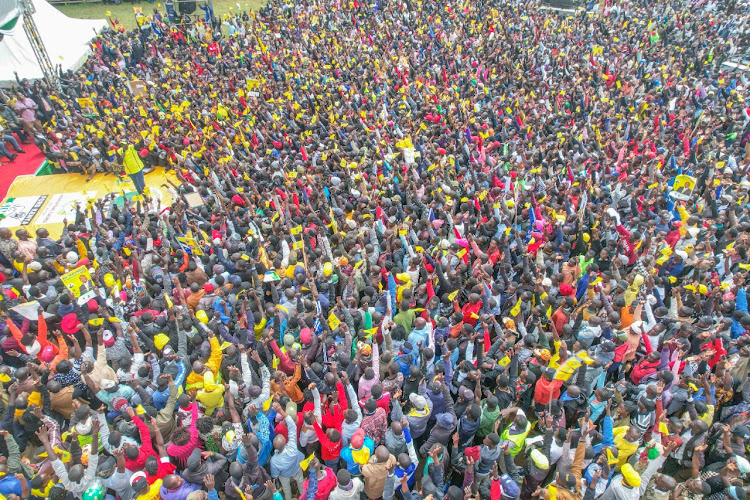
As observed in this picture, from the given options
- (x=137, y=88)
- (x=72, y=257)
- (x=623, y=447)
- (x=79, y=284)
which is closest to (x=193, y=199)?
(x=72, y=257)

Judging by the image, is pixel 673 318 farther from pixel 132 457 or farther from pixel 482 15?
pixel 482 15

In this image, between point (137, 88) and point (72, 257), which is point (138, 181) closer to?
point (72, 257)

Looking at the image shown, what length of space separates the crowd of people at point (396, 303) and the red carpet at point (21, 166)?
0.85 meters

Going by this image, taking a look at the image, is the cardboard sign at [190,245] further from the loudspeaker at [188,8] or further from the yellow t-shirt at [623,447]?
the loudspeaker at [188,8]

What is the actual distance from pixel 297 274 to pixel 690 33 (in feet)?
64.5

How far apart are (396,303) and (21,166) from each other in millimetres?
12785

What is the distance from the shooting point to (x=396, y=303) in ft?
22.1

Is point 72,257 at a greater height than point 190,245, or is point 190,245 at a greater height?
point 72,257

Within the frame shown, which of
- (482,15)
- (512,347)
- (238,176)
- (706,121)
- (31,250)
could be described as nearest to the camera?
(512,347)

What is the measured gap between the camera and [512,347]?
5.52 meters

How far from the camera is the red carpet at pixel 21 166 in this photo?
1269 centimetres

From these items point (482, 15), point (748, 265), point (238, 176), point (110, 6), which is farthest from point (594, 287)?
point (110, 6)

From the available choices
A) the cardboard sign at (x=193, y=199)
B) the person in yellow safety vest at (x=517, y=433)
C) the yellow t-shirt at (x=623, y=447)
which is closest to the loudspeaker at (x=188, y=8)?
the cardboard sign at (x=193, y=199)

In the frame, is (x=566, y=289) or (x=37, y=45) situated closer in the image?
(x=566, y=289)
